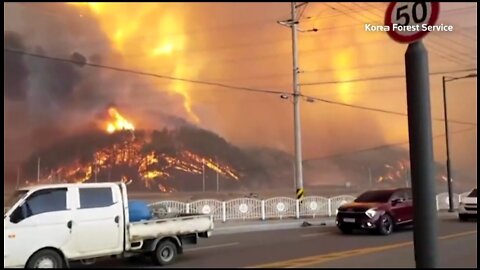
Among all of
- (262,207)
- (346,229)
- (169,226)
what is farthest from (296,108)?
(169,226)

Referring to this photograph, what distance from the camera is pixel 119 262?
8219 millimetres

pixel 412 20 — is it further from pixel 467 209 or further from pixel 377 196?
pixel 467 209

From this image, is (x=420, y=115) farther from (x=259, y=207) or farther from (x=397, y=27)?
(x=259, y=207)

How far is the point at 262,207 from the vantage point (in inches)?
765

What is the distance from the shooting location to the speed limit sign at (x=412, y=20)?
12.7 feet

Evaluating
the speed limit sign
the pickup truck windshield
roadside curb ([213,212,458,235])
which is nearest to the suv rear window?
roadside curb ([213,212,458,235])

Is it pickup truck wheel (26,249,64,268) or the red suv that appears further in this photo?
the red suv

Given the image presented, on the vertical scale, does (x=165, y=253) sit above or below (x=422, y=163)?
below

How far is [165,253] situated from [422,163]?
18.1 ft

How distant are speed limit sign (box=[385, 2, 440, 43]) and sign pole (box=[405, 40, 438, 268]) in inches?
3.5

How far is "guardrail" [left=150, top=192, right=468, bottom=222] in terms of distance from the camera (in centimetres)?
1794

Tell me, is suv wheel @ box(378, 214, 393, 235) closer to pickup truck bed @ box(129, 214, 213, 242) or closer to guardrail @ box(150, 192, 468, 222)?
guardrail @ box(150, 192, 468, 222)

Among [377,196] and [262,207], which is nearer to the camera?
[377,196]

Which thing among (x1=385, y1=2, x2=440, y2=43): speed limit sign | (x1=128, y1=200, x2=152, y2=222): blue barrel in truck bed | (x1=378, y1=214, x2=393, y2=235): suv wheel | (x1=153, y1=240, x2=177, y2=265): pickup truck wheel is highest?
(x1=385, y1=2, x2=440, y2=43): speed limit sign
